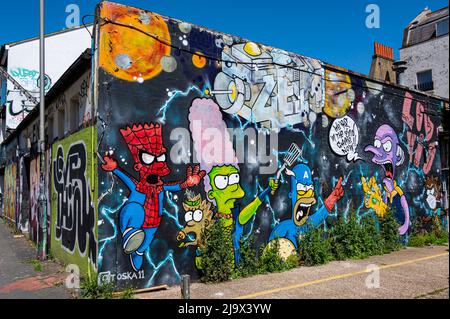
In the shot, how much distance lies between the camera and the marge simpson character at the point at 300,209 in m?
8.52

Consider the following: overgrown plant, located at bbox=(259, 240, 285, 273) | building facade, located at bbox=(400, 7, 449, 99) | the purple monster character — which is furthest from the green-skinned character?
building facade, located at bbox=(400, 7, 449, 99)

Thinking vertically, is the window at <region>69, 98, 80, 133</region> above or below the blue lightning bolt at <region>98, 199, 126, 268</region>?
above

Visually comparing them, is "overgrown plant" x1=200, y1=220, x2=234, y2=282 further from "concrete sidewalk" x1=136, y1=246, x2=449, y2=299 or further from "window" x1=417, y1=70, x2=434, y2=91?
"window" x1=417, y1=70, x2=434, y2=91

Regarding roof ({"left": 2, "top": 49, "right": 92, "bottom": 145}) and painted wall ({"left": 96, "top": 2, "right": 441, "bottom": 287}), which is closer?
painted wall ({"left": 96, "top": 2, "right": 441, "bottom": 287})

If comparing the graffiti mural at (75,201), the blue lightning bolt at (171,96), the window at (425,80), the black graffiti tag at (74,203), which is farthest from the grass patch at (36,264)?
the window at (425,80)

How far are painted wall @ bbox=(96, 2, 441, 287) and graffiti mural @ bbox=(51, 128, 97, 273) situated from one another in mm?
471

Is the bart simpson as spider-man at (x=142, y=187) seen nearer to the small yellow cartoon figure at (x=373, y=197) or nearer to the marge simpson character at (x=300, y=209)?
the marge simpson character at (x=300, y=209)

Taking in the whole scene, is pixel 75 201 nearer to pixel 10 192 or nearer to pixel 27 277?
pixel 27 277

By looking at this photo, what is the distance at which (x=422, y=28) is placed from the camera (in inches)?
1078

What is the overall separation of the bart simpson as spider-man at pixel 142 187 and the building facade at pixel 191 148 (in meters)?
0.02

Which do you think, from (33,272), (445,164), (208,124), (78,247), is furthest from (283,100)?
(445,164)

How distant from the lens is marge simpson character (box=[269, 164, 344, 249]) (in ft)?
28.0

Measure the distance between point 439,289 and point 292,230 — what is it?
9.85 feet

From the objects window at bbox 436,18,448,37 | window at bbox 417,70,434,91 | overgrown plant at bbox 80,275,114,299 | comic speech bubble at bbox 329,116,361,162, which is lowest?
overgrown plant at bbox 80,275,114,299
